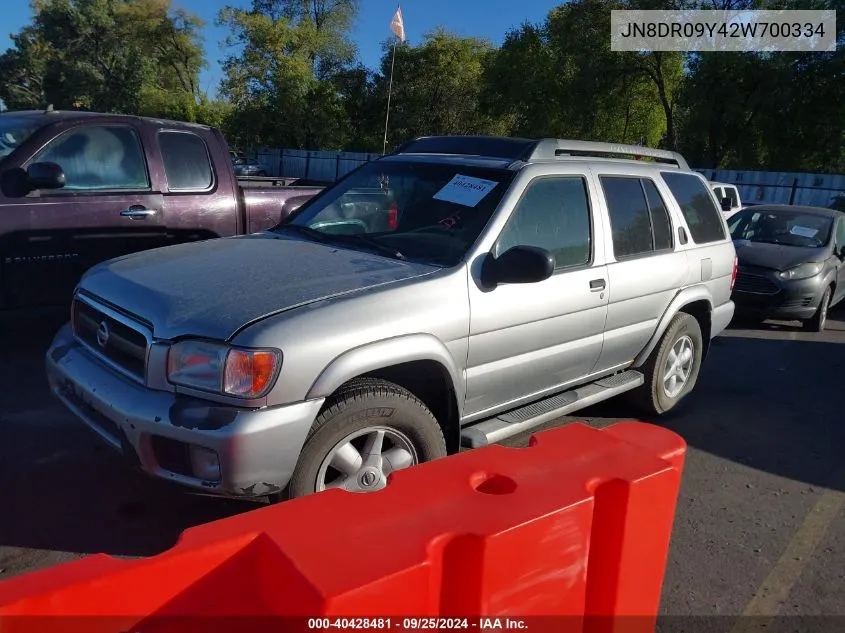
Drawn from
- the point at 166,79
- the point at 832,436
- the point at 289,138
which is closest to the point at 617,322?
the point at 832,436

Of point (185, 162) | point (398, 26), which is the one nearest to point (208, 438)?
point (185, 162)

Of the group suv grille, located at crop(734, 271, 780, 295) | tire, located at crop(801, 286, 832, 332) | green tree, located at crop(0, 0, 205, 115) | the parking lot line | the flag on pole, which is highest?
green tree, located at crop(0, 0, 205, 115)

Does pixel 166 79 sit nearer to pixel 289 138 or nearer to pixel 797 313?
pixel 289 138

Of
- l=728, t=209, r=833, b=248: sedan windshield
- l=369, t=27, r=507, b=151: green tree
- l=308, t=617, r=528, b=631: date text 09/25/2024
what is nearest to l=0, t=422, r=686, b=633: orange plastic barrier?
l=308, t=617, r=528, b=631: date text 09/25/2024

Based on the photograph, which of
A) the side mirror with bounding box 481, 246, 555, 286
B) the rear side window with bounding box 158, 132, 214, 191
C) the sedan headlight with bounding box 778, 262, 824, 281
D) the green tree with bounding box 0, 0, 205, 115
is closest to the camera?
the side mirror with bounding box 481, 246, 555, 286

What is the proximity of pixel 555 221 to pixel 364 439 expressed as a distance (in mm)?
1777

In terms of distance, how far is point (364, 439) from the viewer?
3.13 meters

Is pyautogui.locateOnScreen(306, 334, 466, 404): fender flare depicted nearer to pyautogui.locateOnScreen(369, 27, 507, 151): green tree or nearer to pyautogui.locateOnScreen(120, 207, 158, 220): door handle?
pyautogui.locateOnScreen(120, 207, 158, 220): door handle

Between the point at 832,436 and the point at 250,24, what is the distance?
136 feet

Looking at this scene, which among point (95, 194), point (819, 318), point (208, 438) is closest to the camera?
point (208, 438)

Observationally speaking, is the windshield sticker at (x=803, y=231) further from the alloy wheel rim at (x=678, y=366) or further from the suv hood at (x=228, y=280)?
the suv hood at (x=228, y=280)

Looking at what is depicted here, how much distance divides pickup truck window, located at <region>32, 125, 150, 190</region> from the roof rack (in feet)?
7.97

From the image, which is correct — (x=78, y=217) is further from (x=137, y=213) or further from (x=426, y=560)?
(x=426, y=560)

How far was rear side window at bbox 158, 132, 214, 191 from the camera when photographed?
5.95m
